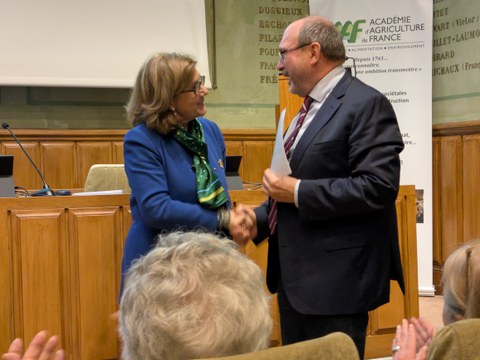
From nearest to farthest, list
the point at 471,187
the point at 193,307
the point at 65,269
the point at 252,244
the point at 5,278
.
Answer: the point at 193,307, the point at 5,278, the point at 65,269, the point at 252,244, the point at 471,187

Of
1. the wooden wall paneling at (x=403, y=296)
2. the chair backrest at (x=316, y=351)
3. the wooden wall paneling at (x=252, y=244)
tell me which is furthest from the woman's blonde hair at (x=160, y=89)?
the wooden wall paneling at (x=403, y=296)

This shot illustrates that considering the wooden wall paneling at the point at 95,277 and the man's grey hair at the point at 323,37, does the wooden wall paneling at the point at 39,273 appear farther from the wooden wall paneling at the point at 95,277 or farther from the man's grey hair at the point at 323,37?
the man's grey hair at the point at 323,37

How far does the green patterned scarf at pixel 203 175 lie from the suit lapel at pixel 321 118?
28 centimetres

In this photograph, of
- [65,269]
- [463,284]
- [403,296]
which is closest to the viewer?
[463,284]

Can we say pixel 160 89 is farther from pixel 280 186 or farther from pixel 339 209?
pixel 339 209

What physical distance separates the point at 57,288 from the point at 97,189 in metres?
0.86

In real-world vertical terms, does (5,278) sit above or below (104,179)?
below

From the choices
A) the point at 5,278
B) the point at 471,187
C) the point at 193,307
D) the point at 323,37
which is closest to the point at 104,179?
the point at 5,278

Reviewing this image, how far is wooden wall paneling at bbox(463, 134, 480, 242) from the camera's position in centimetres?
518

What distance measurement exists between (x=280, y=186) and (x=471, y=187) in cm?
381

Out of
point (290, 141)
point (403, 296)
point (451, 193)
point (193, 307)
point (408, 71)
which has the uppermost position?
point (408, 71)

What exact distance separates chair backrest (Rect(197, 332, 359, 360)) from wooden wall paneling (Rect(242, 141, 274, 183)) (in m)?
5.01

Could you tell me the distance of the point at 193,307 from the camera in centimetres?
99

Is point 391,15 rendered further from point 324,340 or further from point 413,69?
point 324,340
